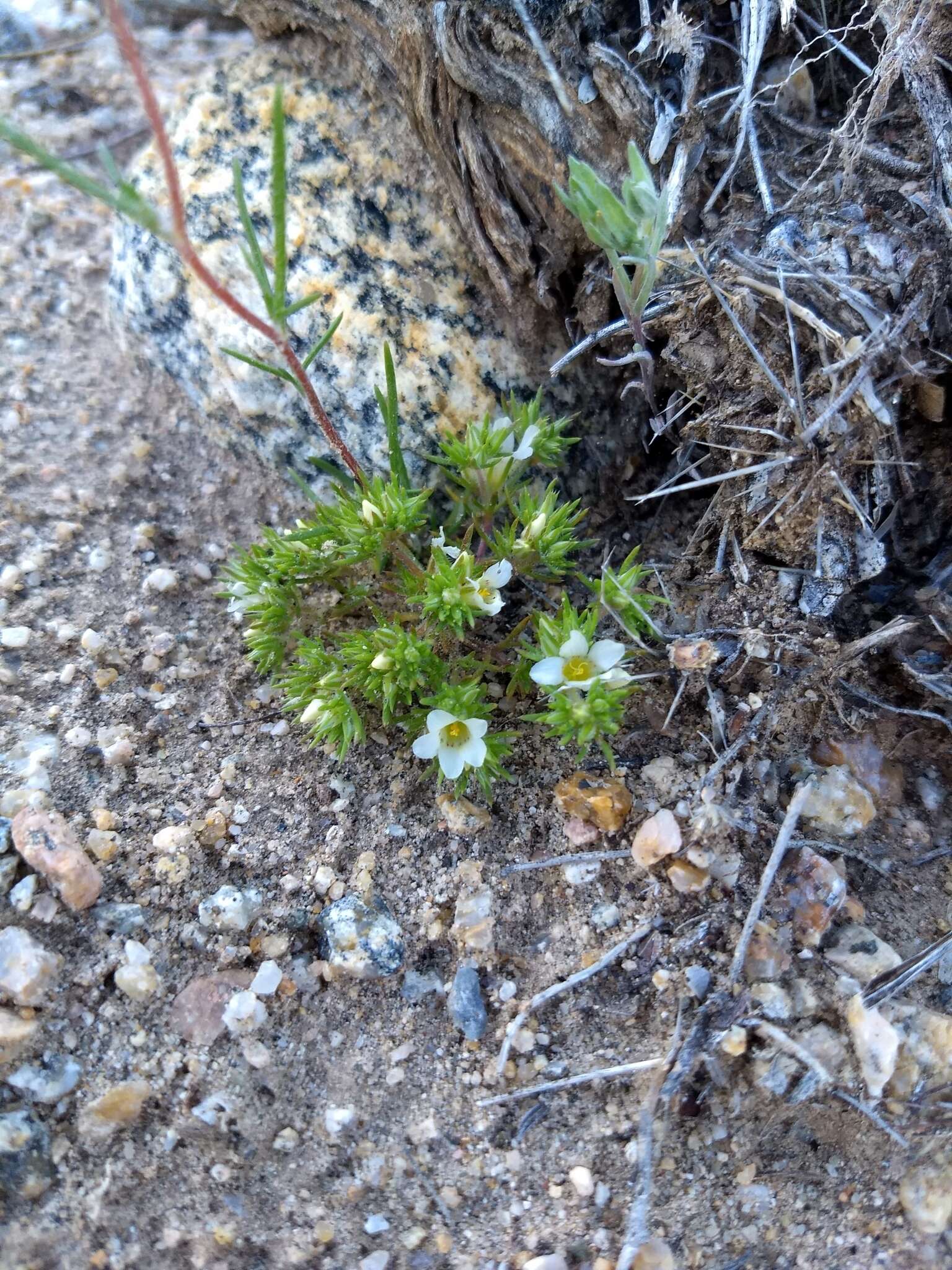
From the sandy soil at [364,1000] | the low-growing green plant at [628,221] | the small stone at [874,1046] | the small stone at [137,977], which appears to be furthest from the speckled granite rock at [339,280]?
the small stone at [874,1046]

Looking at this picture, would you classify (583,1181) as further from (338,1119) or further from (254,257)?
(254,257)

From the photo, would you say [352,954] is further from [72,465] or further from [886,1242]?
[72,465]

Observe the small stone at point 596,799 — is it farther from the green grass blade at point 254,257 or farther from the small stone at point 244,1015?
the green grass blade at point 254,257

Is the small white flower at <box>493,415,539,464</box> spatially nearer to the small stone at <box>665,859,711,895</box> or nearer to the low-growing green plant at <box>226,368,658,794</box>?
the low-growing green plant at <box>226,368,658,794</box>

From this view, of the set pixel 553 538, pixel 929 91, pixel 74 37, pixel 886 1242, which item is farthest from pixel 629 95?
pixel 74 37

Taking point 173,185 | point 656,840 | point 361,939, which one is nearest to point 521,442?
point 656,840

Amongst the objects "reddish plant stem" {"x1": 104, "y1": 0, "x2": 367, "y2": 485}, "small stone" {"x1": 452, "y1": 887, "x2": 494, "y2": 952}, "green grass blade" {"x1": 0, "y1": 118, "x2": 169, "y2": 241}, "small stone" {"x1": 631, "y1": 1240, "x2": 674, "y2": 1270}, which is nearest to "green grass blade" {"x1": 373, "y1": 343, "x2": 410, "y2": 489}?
"reddish plant stem" {"x1": 104, "y1": 0, "x2": 367, "y2": 485}
